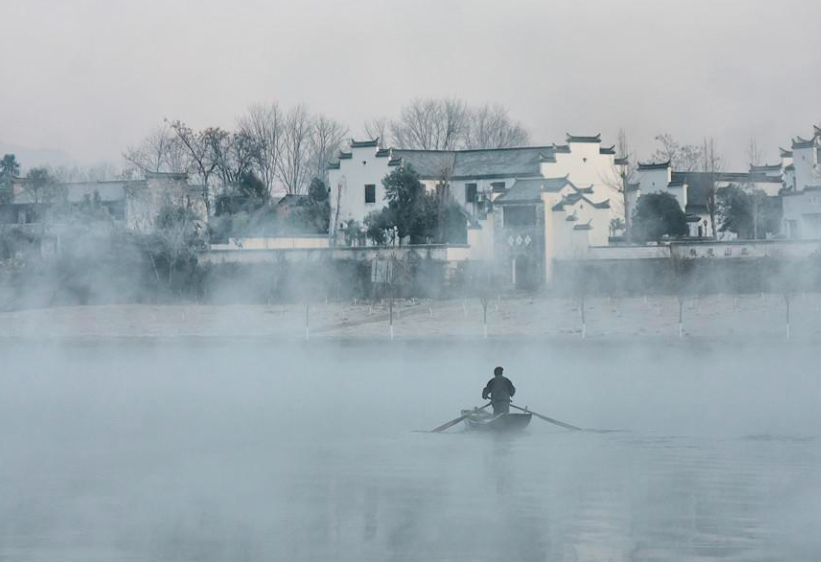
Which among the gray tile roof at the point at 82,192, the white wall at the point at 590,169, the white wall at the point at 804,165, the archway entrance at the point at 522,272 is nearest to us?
the archway entrance at the point at 522,272

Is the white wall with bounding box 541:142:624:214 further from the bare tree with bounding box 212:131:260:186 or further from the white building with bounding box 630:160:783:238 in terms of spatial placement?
the bare tree with bounding box 212:131:260:186

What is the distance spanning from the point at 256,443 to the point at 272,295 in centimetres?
3722

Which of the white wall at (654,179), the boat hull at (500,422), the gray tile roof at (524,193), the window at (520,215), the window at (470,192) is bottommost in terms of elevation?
the boat hull at (500,422)

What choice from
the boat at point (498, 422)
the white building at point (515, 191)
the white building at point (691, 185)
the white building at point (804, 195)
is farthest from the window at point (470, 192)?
the boat at point (498, 422)

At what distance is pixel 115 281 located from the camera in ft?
236

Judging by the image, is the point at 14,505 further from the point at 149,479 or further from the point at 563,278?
the point at 563,278

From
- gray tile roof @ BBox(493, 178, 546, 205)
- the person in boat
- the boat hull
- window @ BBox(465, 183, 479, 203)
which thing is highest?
window @ BBox(465, 183, 479, 203)

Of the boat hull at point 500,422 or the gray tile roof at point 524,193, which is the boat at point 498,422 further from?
the gray tile roof at point 524,193

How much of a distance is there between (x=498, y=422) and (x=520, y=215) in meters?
41.8

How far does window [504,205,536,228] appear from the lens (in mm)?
73875

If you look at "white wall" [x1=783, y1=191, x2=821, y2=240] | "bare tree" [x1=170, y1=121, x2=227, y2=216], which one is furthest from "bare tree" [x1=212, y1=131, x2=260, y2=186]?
"white wall" [x1=783, y1=191, x2=821, y2=240]

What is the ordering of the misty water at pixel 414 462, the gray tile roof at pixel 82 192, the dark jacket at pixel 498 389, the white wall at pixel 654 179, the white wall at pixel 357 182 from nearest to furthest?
the misty water at pixel 414 462 → the dark jacket at pixel 498 389 → the white wall at pixel 357 182 → the white wall at pixel 654 179 → the gray tile roof at pixel 82 192

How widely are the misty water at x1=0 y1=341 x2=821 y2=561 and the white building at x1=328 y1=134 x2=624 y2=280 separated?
18.3m

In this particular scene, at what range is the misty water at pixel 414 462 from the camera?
22.7 meters
